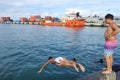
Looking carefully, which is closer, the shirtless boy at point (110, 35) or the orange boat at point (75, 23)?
the shirtless boy at point (110, 35)

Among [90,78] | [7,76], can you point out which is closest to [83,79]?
[90,78]

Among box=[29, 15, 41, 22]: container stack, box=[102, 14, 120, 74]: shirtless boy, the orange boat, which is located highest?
box=[102, 14, 120, 74]: shirtless boy

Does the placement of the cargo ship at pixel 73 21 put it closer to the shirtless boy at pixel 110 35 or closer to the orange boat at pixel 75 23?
the orange boat at pixel 75 23

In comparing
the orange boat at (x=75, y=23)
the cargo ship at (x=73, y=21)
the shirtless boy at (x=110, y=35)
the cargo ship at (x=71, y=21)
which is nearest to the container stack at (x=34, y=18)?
the cargo ship at (x=71, y=21)

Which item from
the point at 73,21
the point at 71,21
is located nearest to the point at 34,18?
the point at 71,21

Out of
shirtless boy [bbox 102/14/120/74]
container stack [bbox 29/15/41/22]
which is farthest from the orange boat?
shirtless boy [bbox 102/14/120/74]

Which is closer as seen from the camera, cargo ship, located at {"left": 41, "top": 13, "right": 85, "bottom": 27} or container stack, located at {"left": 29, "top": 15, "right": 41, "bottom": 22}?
cargo ship, located at {"left": 41, "top": 13, "right": 85, "bottom": 27}

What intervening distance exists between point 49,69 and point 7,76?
4228 mm

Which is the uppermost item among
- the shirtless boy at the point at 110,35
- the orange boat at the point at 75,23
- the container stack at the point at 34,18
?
the shirtless boy at the point at 110,35

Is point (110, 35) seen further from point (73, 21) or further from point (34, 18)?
point (34, 18)

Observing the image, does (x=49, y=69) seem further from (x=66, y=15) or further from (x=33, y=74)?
(x=66, y=15)

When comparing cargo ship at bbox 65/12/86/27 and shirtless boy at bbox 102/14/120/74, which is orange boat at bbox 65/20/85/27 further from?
shirtless boy at bbox 102/14/120/74

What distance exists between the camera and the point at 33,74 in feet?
58.8

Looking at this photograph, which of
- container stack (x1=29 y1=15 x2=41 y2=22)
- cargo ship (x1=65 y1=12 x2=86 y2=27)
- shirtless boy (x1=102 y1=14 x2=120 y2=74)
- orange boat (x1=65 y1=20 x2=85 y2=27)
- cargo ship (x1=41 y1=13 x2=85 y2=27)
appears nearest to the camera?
shirtless boy (x1=102 y1=14 x2=120 y2=74)
